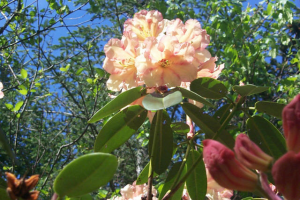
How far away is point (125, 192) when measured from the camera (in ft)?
4.26

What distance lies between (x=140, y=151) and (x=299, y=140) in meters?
4.61

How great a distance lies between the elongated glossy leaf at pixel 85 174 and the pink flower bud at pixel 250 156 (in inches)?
7.1

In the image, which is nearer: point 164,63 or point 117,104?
point 117,104

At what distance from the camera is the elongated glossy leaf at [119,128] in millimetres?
787

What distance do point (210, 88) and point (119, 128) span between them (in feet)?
0.81

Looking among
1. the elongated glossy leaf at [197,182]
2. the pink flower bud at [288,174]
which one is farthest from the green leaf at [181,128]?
the pink flower bud at [288,174]

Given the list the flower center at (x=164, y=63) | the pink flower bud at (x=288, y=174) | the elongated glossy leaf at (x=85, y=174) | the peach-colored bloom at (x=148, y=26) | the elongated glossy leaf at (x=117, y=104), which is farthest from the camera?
the peach-colored bloom at (x=148, y=26)

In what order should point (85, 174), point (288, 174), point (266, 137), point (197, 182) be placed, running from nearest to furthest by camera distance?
1. point (288, 174)
2. point (85, 174)
3. point (266, 137)
4. point (197, 182)

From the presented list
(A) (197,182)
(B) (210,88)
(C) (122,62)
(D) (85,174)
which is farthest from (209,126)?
(D) (85,174)

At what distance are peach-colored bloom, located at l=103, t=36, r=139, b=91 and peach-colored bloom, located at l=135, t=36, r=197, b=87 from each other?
0.07 metres

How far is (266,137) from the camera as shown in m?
0.79

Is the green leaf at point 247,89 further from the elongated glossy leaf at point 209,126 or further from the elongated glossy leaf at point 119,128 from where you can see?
the elongated glossy leaf at point 119,128

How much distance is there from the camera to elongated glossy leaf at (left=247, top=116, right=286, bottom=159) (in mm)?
768

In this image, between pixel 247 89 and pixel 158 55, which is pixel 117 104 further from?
pixel 247 89
